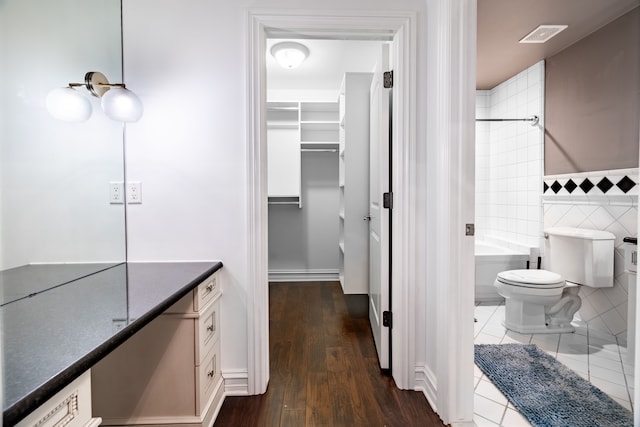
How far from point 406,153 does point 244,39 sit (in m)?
1.08

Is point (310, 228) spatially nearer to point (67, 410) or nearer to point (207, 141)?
point (207, 141)

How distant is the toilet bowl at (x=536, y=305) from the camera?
2.34 metres

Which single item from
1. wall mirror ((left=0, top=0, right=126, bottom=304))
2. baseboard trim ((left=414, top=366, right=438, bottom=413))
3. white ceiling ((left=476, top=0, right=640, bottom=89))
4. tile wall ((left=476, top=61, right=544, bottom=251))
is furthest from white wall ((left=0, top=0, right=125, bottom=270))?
tile wall ((left=476, top=61, right=544, bottom=251))

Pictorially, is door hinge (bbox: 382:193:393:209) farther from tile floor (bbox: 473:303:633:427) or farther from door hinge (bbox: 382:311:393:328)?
tile floor (bbox: 473:303:633:427)

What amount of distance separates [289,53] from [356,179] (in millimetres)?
1258

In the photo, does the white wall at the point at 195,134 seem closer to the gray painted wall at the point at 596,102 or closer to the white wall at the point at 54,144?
the white wall at the point at 54,144

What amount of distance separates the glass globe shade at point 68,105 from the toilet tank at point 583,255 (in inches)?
126

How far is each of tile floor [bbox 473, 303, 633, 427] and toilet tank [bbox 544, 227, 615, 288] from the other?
1.39ft

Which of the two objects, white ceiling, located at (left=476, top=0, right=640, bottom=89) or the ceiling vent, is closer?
white ceiling, located at (left=476, top=0, right=640, bottom=89)

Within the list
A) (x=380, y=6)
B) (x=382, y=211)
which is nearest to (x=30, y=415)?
(x=382, y=211)

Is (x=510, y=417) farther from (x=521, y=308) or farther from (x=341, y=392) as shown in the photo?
(x=521, y=308)

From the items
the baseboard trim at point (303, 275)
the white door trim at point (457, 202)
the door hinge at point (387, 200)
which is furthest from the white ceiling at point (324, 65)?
the baseboard trim at point (303, 275)

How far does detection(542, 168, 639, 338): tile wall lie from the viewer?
2191 millimetres

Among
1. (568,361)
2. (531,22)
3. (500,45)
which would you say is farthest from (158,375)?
(500,45)
